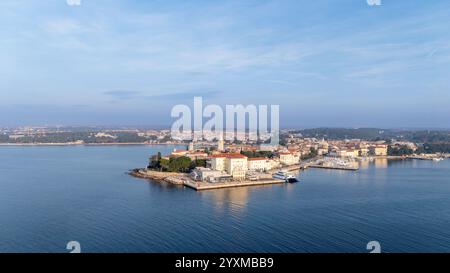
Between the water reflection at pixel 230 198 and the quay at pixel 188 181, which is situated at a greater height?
the quay at pixel 188 181

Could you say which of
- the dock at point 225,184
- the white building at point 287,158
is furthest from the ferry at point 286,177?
the white building at point 287,158

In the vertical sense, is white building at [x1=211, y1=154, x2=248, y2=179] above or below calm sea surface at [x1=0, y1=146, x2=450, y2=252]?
above

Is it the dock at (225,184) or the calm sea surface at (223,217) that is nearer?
the calm sea surface at (223,217)

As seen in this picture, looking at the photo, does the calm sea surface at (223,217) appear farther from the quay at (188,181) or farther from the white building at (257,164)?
the white building at (257,164)

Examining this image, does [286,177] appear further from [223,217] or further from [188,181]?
[223,217]

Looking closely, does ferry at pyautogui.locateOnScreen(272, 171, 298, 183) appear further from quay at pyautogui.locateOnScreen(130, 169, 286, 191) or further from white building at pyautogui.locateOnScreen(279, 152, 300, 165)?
white building at pyautogui.locateOnScreen(279, 152, 300, 165)

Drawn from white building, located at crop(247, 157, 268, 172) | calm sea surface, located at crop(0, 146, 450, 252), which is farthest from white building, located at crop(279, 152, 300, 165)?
calm sea surface, located at crop(0, 146, 450, 252)

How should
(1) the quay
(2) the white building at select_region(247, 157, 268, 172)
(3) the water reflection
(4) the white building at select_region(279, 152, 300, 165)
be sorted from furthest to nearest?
(4) the white building at select_region(279, 152, 300, 165), (2) the white building at select_region(247, 157, 268, 172), (1) the quay, (3) the water reflection

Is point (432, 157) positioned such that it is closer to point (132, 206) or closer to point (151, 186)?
point (151, 186)

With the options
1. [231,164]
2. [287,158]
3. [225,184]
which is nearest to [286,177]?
[231,164]
